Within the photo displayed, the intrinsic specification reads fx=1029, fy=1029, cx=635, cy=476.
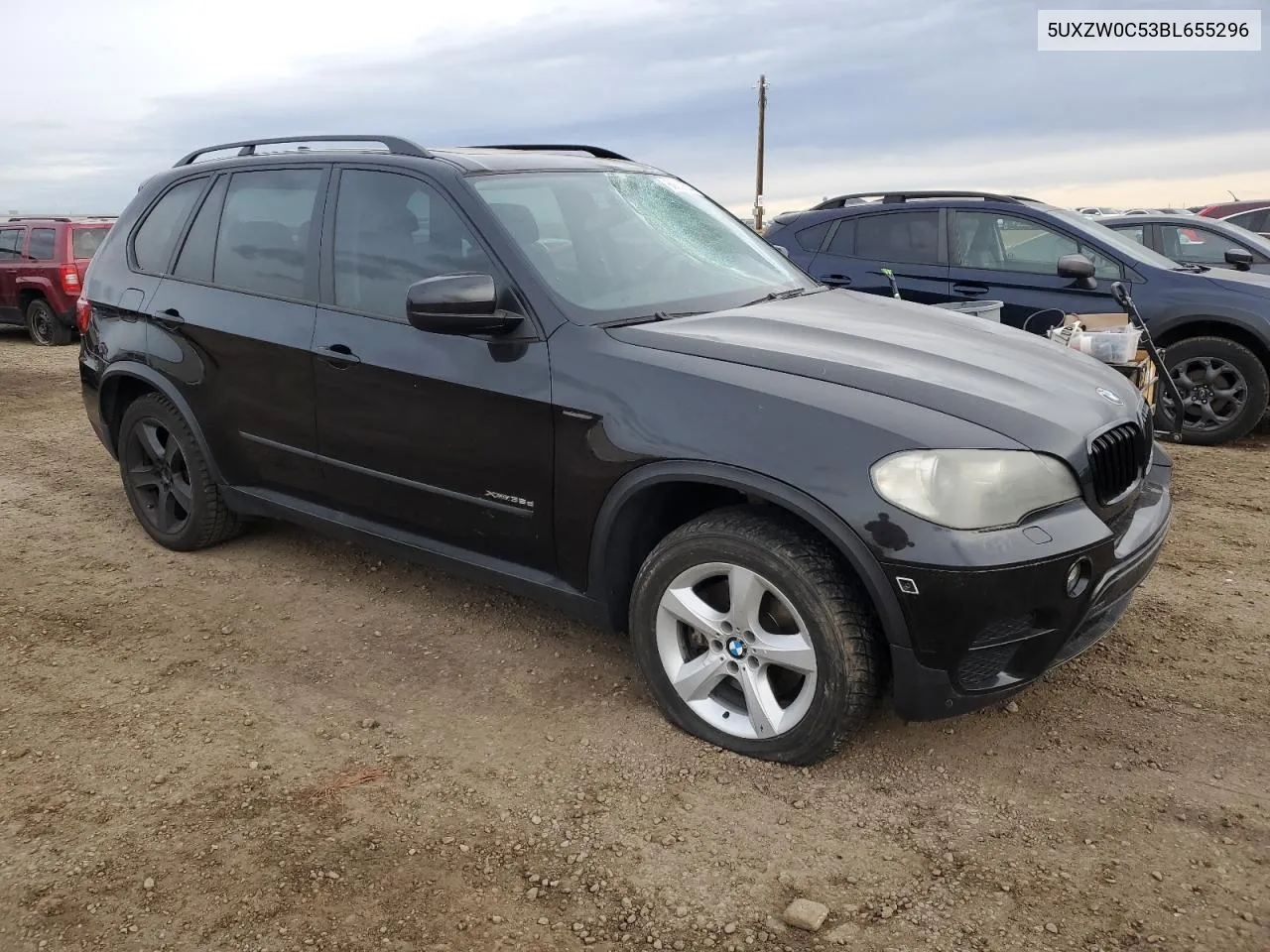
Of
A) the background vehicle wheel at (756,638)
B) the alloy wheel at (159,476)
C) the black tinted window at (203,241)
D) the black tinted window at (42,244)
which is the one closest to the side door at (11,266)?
the black tinted window at (42,244)

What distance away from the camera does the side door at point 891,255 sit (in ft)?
24.6

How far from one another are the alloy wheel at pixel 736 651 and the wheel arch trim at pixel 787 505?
0.23 metres

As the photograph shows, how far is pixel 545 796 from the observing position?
2910 millimetres

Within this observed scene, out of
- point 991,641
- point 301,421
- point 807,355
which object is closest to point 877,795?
point 991,641

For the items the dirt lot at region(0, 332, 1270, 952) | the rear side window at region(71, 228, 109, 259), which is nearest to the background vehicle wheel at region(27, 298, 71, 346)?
the rear side window at region(71, 228, 109, 259)

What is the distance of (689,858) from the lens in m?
2.63

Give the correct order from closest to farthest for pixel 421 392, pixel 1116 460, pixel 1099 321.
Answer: pixel 1116 460, pixel 421 392, pixel 1099 321

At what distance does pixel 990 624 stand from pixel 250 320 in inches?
119

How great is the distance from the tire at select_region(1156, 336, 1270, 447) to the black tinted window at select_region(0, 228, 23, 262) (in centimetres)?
1353

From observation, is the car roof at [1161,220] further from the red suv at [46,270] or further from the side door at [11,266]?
the side door at [11,266]

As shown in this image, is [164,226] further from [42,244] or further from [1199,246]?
[42,244]

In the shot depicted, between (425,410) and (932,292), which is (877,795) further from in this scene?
(932,292)

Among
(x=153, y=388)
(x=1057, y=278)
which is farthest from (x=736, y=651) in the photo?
(x=1057, y=278)

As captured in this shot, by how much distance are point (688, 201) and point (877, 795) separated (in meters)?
2.57
